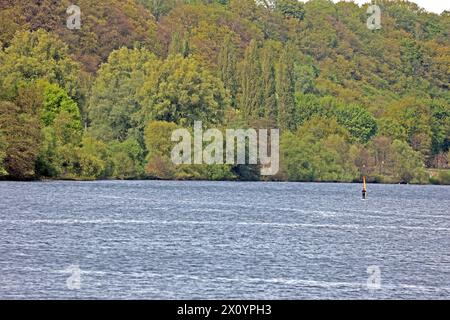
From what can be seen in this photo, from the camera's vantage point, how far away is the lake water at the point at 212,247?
37219 millimetres

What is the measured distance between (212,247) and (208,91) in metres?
76.2

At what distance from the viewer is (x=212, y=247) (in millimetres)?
49719

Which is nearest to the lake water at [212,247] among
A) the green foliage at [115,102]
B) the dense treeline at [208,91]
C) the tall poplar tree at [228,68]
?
the dense treeline at [208,91]

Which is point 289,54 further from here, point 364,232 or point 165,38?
point 364,232

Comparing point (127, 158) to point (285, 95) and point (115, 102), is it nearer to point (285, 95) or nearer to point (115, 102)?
point (115, 102)

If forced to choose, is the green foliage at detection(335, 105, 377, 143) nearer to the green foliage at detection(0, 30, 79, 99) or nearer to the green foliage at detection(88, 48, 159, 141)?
the green foliage at detection(88, 48, 159, 141)

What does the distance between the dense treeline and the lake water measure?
1949cm

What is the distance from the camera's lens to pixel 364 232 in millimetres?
60469

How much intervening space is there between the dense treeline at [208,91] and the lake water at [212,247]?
767 inches

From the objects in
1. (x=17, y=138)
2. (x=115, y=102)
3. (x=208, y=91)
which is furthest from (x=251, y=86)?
(x=17, y=138)

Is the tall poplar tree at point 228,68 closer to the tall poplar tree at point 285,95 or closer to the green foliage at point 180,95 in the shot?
the tall poplar tree at point 285,95

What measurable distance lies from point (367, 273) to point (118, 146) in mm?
76625

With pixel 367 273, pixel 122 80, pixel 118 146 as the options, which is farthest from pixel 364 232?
pixel 122 80

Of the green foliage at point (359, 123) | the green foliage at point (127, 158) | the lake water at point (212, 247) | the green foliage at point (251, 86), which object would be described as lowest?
the lake water at point (212, 247)
